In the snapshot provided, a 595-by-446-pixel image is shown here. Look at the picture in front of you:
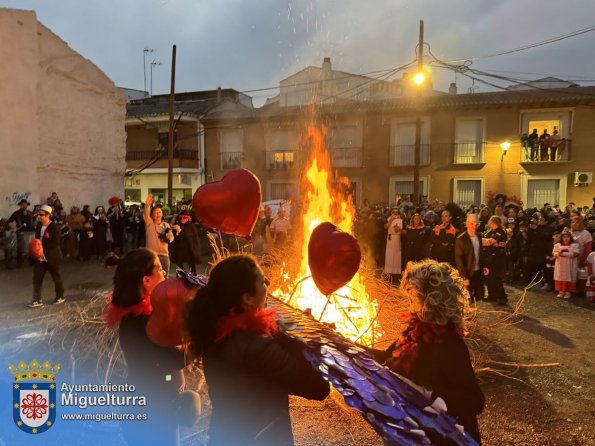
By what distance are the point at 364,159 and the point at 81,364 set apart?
20029mm

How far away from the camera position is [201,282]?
2.55 metres

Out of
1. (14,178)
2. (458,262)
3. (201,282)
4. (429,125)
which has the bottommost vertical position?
(458,262)

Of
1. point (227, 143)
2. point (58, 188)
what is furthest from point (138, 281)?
point (227, 143)

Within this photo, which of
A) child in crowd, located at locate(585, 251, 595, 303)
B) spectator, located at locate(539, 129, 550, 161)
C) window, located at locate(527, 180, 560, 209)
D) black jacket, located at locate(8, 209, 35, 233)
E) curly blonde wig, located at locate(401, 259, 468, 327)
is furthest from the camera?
window, located at locate(527, 180, 560, 209)

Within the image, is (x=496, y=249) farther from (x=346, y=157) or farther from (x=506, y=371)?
(x=346, y=157)

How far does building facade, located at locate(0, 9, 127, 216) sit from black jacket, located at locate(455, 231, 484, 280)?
1285cm

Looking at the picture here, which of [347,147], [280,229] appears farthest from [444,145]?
[280,229]

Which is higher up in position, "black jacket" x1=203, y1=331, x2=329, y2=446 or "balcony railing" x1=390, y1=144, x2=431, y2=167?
"balcony railing" x1=390, y1=144, x2=431, y2=167

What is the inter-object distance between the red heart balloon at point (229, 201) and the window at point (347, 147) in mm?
20090

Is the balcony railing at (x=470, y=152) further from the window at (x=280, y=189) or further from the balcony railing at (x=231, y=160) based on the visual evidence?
the balcony railing at (x=231, y=160)

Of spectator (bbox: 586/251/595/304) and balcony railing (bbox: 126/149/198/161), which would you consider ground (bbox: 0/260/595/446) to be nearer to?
spectator (bbox: 586/251/595/304)

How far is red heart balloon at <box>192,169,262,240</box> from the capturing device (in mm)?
3459

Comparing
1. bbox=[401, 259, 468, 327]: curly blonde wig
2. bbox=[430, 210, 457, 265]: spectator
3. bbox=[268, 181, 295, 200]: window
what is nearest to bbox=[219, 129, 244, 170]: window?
bbox=[268, 181, 295, 200]: window

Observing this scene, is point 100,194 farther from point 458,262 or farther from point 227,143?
point 458,262
